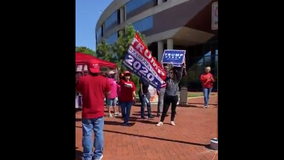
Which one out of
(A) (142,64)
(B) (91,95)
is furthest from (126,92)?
(B) (91,95)

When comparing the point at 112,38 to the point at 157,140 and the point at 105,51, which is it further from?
the point at 157,140

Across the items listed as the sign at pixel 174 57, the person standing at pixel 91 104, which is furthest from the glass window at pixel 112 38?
the person standing at pixel 91 104

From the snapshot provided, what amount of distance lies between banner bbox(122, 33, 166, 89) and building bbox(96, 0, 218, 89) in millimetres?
19752

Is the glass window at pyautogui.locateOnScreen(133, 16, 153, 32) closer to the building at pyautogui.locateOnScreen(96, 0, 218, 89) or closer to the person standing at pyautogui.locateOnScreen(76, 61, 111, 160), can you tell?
the building at pyautogui.locateOnScreen(96, 0, 218, 89)

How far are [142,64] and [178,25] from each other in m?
23.3

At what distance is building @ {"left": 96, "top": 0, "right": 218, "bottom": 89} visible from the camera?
2764 centimetres

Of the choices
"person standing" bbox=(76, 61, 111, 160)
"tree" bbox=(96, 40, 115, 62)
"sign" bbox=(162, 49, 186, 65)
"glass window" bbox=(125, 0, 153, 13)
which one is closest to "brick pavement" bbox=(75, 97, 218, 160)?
"person standing" bbox=(76, 61, 111, 160)

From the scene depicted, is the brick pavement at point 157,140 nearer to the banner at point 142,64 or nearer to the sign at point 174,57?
the banner at point 142,64

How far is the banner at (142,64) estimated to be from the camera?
21.2ft

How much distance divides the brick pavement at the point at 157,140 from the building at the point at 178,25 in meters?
19.5

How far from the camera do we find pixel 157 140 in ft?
19.0
